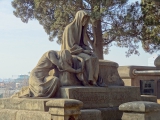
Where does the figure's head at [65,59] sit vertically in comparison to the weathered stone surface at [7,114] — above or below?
above

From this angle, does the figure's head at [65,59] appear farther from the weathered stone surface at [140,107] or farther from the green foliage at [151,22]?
the green foliage at [151,22]

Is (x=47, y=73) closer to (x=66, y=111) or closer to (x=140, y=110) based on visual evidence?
(x=66, y=111)

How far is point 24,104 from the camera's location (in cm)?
772

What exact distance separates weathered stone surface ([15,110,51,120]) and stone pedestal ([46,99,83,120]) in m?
0.58

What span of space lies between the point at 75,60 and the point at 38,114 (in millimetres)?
1825

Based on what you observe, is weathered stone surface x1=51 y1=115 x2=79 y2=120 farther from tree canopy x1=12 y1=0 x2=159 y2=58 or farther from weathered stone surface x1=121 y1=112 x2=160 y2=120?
tree canopy x1=12 y1=0 x2=159 y2=58

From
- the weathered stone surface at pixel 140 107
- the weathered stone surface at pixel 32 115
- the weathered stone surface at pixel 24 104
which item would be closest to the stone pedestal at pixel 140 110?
the weathered stone surface at pixel 140 107

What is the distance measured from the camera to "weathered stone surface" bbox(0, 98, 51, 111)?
7.15m

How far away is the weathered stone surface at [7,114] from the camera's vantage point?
7.76m

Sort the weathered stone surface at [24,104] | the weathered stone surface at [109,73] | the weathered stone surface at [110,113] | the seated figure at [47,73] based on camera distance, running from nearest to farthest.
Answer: the weathered stone surface at [24,104] → the seated figure at [47,73] → the weathered stone surface at [110,113] → the weathered stone surface at [109,73]

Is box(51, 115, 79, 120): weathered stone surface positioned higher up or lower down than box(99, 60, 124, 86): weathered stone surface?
lower down

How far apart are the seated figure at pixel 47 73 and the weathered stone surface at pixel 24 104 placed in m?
0.27

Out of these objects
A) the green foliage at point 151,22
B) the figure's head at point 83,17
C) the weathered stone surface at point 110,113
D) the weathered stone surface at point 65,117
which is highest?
the green foliage at point 151,22

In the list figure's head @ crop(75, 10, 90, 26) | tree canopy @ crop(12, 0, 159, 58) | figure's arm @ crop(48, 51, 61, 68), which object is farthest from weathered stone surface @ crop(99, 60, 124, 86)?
tree canopy @ crop(12, 0, 159, 58)
